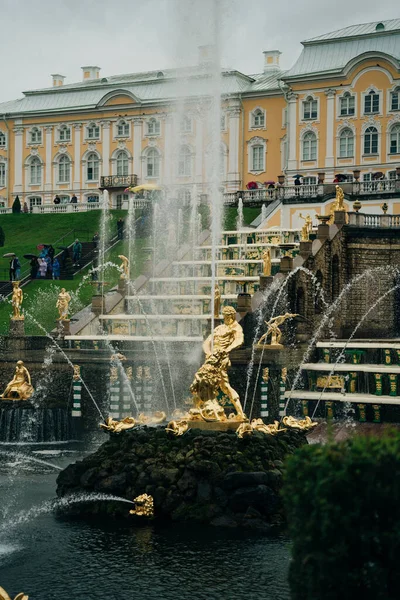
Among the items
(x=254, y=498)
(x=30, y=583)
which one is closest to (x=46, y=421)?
(x=254, y=498)

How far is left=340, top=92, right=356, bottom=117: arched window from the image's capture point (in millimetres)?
64312

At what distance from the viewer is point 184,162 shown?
70562mm

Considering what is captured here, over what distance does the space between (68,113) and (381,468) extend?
6845 centimetres

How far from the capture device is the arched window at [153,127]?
74250mm

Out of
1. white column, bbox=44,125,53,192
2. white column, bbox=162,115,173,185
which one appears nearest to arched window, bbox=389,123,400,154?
white column, bbox=162,115,173,185

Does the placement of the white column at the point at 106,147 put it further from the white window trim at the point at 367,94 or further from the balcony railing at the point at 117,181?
the white window trim at the point at 367,94

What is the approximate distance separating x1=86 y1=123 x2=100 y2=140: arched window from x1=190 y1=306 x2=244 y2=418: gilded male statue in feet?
179

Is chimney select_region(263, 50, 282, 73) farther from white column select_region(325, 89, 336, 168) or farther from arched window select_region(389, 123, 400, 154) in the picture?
arched window select_region(389, 123, 400, 154)

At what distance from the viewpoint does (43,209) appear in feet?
230

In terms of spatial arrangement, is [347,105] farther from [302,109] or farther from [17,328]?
[17,328]

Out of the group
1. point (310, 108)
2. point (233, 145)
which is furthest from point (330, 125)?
point (233, 145)

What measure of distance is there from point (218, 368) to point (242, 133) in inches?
1919

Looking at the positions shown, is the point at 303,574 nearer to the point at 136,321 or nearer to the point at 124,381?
the point at 124,381

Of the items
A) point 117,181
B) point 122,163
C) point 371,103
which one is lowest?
point 117,181
